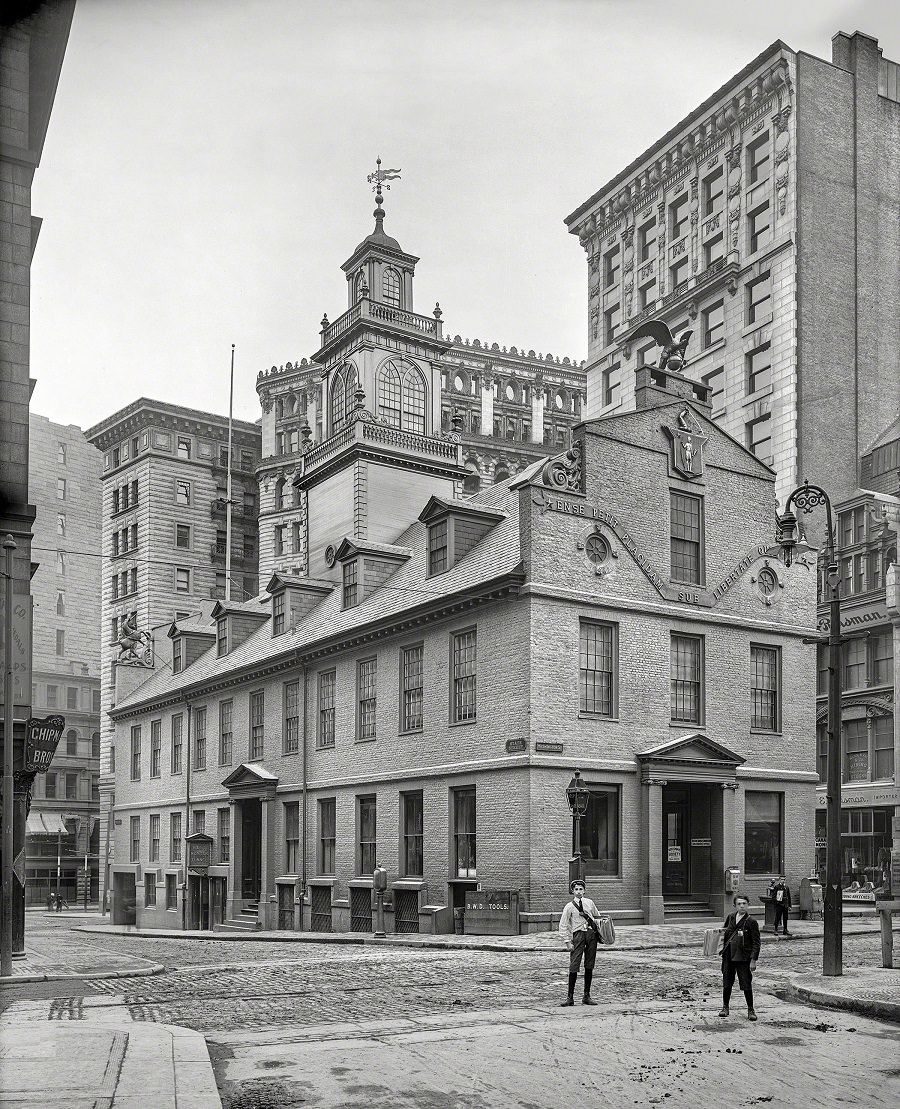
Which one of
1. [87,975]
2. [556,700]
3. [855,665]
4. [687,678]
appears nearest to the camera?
[87,975]

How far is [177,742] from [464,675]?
2226cm

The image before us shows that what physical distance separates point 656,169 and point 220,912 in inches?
2078

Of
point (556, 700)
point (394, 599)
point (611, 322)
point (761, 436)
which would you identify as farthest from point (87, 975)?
point (611, 322)

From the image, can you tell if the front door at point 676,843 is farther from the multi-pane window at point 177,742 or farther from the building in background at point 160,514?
the building in background at point 160,514

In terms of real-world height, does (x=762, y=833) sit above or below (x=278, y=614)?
below

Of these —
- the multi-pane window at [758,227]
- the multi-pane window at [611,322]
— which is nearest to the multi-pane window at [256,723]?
the multi-pane window at [758,227]

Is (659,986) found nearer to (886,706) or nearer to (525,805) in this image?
(525,805)

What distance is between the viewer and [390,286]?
5169 cm

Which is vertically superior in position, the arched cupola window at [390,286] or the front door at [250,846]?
the arched cupola window at [390,286]

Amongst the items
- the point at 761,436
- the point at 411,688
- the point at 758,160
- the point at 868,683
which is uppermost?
the point at 758,160

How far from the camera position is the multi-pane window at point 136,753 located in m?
55.2

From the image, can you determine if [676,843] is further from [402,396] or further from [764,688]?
[402,396]

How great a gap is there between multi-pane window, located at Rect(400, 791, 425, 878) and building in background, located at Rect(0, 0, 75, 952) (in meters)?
11.7

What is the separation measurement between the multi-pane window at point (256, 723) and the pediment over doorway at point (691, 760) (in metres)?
16.8
